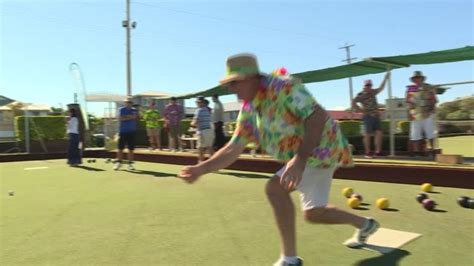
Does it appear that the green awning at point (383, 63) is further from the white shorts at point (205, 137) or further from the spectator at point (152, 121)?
the spectator at point (152, 121)

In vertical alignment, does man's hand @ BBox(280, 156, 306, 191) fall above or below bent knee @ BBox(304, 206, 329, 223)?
above

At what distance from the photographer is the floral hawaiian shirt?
291cm

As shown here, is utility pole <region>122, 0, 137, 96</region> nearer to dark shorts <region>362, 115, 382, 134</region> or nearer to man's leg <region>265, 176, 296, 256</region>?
dark shorts <region>362, 115, 382, 134</region>

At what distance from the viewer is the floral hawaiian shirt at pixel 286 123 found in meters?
2.91

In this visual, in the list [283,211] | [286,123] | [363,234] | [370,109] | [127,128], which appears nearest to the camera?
[286,123]

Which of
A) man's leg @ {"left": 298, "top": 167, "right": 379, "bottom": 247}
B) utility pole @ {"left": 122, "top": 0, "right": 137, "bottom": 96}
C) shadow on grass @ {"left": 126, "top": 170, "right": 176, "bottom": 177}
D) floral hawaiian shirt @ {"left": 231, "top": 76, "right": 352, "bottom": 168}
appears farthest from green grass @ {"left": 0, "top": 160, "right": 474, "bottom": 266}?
utility pole @ {"left": 122, "top": 0, "right": 137, "bottom": 96}

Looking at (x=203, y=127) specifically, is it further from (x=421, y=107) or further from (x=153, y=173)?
(x=421, y=107)

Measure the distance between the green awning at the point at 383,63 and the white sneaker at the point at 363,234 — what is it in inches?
215

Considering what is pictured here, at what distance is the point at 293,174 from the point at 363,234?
1.25 metres

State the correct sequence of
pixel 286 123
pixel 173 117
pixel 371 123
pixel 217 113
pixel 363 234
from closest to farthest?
pixel 286 123
pixel 363 234
pixel 371 123
pixel 217 113
pixel 173 117

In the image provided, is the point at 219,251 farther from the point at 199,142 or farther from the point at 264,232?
the point at 199,142

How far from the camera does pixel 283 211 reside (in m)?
3.10

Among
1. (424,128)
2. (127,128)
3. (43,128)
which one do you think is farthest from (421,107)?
(43,128)

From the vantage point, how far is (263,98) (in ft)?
9.93
